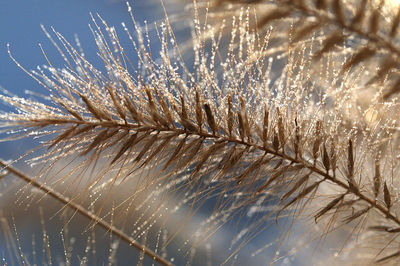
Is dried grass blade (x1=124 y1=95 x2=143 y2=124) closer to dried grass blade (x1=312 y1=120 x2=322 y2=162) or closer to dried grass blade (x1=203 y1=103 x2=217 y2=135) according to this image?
dried grass blade (x1=203 y1=103 x2=217 y2=135)

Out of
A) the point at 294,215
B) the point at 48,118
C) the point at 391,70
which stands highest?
the point at 391,70

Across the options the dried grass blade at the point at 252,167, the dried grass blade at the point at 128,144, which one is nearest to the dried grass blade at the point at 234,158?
the dried grass blade at the point at 252,167

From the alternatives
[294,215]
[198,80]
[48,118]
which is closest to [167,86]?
[198,80]

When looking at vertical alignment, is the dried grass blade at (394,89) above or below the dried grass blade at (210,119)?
above

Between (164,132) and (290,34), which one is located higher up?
(290,34)

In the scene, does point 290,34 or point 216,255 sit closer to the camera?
point 290,34

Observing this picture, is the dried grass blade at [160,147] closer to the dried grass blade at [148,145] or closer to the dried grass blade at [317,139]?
the dried grass blade at [148,145]

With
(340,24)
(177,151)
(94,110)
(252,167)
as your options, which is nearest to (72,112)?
(94,110)

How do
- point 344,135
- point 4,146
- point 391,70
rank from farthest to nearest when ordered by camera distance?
point 4,146
point 344,135
point 391,70

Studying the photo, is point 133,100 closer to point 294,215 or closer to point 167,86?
point 167,86

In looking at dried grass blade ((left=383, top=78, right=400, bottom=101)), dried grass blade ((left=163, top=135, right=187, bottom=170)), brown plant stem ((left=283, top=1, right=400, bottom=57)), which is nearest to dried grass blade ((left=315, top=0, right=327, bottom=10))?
brown plant stem ((left=283, top=1, right=400, bottom=57))

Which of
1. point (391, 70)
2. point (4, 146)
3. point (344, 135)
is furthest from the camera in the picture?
point (4, 146)
